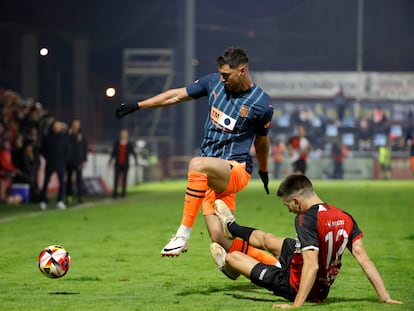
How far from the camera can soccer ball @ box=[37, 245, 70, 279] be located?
9.23m

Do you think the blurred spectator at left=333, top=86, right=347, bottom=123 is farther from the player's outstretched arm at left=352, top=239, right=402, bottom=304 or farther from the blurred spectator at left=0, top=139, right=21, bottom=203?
the player's outstretched arm at left=352, top=239, right=402, bottom=304

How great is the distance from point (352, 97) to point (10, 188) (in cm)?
3198

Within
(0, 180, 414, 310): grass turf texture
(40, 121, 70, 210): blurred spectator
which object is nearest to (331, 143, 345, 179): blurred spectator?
(0, 180, 414, 310): grass turf texture

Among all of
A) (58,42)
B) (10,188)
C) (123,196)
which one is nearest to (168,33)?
(58,42)

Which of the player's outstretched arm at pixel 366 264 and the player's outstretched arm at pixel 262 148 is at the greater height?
the player's outstretched arm at pixel 262 148

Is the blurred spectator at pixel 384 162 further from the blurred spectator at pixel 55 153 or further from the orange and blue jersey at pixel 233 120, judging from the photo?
the orange and blue jersey at pixel 233 120

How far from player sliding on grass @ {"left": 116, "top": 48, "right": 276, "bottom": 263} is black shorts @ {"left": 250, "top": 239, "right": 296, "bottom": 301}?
654 mm

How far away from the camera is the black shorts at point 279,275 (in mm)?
8391

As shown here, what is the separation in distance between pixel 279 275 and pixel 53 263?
83.0 inches

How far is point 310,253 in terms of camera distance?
7891mm

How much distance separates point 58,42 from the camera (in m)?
37.1

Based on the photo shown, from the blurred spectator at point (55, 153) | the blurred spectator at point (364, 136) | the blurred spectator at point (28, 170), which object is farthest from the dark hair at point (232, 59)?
the blurred spectator at point (364, 136)

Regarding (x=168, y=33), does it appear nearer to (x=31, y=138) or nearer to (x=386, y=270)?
(x=31, y=138)

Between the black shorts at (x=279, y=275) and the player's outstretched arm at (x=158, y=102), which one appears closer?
the black shorts at (x=279, y=275)
